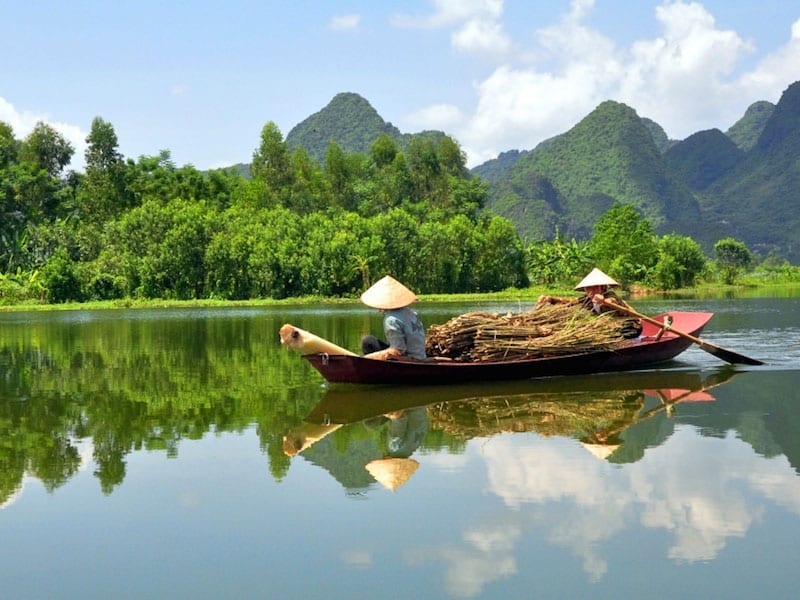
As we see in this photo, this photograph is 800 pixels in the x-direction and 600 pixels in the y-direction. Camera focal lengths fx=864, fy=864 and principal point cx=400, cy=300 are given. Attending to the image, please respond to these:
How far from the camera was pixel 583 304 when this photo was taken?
12656mm

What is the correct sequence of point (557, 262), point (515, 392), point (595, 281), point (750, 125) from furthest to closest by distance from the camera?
point (750, 125) < point (557, 262) < point (595, 281) < point (515, 392)

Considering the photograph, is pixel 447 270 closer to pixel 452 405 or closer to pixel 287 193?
pixel 287 193

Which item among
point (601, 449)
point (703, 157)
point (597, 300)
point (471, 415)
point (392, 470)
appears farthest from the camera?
point (703, 157)

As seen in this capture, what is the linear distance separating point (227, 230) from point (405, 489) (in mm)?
41873

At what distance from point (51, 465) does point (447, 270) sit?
43.1m

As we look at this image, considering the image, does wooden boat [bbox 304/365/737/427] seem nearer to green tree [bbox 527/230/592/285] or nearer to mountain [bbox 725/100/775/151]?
green tree [bbox 527/230/592/285]

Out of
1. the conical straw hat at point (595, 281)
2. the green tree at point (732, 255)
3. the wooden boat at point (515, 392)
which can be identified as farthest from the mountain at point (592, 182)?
the wooden boat at point (515, 392)

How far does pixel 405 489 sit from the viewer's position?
6129 mm

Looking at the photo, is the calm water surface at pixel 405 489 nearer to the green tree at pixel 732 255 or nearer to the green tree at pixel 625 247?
the green tree at pixel 625 247

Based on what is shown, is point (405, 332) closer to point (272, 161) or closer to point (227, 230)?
point (227, 230)

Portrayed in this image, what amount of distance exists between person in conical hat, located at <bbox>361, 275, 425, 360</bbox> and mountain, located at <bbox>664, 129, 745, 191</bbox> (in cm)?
14488

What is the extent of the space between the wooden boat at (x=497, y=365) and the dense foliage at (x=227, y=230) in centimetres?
3314

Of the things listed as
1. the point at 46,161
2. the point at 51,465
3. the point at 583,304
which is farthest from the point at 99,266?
the point at 51,465

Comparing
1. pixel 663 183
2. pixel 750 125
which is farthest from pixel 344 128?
pixel 750 125
